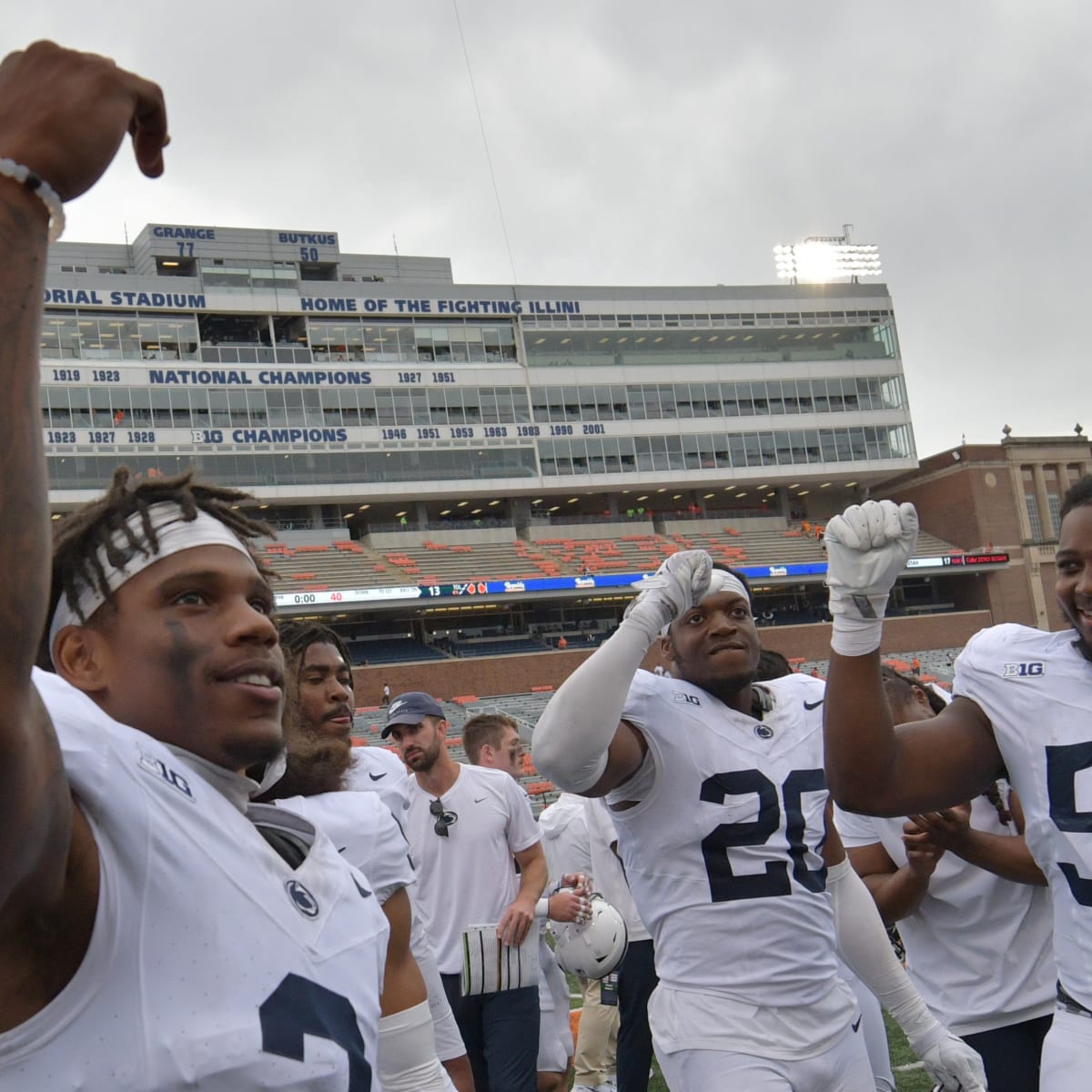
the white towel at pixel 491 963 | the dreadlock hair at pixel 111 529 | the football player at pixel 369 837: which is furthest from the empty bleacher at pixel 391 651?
the dreadlock hair at pixel 111 529

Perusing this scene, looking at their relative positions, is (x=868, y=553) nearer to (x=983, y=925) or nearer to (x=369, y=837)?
(x=369, y=837)

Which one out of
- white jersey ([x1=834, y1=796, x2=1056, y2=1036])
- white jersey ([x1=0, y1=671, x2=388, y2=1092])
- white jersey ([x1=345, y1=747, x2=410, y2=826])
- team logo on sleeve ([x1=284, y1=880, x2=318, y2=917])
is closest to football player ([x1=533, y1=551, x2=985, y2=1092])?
white jersey ([x1=834, y1=796, x2=1056, y2=1036])

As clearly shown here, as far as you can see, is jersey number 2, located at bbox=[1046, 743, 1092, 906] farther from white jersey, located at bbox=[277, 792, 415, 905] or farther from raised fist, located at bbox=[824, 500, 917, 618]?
white jersey, located at bbox=[277, 792, 415, 905]

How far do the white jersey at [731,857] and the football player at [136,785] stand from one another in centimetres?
202

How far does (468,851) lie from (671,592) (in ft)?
8.60

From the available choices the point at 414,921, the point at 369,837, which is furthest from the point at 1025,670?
the point at 414,921

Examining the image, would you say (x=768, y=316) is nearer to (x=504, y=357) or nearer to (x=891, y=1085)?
(x=504, y=357)

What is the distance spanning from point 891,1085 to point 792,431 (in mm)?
49908

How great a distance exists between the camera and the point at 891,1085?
15.0 feet

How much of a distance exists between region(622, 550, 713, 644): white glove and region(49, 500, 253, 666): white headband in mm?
1950

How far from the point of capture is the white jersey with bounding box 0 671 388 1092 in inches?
55.0

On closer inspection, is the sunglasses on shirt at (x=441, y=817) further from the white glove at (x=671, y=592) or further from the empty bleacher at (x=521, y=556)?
the empty bleacher at (x=521, y=556)

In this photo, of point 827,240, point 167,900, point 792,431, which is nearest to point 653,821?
point 167,900

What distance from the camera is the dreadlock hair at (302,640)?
4348mm
